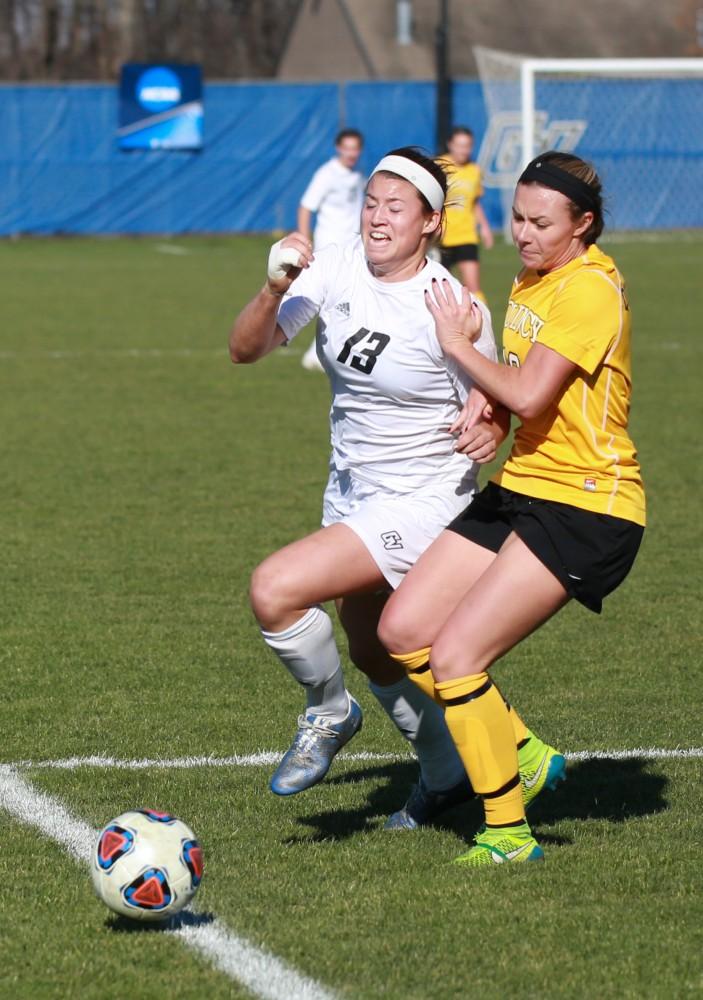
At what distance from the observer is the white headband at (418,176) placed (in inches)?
190

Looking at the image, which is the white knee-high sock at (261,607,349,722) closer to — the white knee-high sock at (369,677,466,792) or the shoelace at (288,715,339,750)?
the shoelace at (288,715,339,750)

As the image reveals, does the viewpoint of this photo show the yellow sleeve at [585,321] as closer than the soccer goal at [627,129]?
Yes

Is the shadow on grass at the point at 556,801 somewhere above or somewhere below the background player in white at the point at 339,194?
above

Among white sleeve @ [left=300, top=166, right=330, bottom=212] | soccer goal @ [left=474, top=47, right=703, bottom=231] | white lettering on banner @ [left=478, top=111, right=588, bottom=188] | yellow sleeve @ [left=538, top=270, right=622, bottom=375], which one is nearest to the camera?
yellow sleeve @ [left=538, top=270, right=622, bottom=375]

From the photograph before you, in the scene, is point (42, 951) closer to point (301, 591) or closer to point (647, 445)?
point (301, 591)

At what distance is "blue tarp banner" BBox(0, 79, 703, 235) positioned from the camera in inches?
1335

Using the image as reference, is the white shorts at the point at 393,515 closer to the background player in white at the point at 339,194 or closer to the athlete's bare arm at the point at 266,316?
the athlete's bare arm at the point at 266,316

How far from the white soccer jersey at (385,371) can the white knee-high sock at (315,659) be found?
19.1 inches

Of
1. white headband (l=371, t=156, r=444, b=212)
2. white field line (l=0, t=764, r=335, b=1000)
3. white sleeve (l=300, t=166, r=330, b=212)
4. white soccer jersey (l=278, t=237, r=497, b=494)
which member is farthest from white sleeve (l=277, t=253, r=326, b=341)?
white sleeve (l=300, t=166, r=330, b=212)

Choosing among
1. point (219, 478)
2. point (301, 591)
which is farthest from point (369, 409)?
point (219, 478)

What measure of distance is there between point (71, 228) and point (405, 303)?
101 ft

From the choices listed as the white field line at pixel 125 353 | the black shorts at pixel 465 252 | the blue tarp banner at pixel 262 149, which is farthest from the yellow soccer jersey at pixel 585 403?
the blue tarp banner at pixel 262 149

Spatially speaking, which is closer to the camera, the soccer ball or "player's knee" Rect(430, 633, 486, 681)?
the soccer ball

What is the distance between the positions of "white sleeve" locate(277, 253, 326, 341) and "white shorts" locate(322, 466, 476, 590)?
1.53 ft
